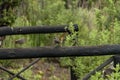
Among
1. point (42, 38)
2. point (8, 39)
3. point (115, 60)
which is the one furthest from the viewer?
point (42, 38)

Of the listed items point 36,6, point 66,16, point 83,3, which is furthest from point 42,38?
point 83,3

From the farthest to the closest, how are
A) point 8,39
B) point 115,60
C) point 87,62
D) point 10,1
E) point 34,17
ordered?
1. point 34,17
2. point 8,39
3. point 10,1
4. point 87,62
5. point 115,60

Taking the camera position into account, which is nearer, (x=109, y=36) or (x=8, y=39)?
(x=109, y=36)

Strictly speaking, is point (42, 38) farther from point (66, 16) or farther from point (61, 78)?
point (61, 78)

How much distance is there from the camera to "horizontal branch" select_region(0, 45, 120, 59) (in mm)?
1642

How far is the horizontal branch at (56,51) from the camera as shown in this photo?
1.64 metres

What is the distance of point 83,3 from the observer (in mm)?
8586

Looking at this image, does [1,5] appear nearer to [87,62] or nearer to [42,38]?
[42,38]

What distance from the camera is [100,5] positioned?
777 cm

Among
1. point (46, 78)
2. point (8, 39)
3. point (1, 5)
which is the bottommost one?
point (46, 78)

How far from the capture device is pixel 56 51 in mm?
1688

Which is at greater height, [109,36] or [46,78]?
[109,36]

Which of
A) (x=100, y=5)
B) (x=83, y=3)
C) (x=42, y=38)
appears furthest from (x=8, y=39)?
(x=83, y=3)

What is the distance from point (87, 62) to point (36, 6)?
4.30m
